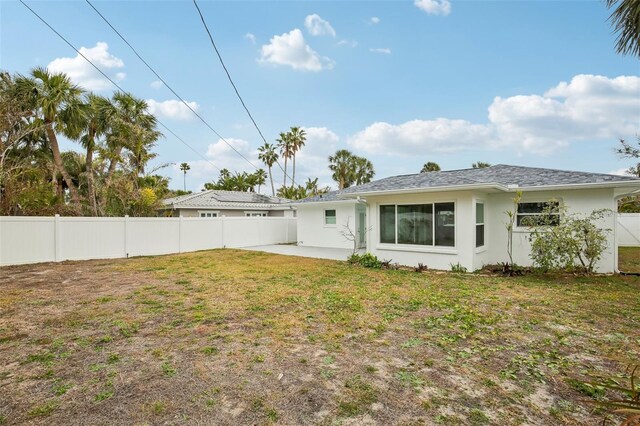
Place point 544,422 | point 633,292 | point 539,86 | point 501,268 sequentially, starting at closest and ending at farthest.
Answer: point 544,422 → point 633,292 → point 501,268 → point 539,86

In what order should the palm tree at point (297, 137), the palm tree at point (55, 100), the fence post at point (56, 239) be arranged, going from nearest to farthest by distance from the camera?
the fence post at point (56, 239), the palm tree at point (55, 100), the palm tree at point (297, 137)

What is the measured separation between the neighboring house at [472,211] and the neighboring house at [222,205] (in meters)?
8.81

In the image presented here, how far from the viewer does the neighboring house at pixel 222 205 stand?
20.8 metres

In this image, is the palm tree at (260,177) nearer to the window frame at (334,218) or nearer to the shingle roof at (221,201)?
the shingle roof at (221,201)

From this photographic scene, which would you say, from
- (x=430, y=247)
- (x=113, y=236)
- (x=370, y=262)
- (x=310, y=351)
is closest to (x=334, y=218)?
(x=370, y=262)

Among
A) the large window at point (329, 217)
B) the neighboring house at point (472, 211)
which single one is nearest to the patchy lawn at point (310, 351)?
the neighboring house at point (472, 211)

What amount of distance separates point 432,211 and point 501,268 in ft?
9.02

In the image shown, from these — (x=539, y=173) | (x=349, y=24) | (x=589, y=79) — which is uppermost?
(x=349, y=24)

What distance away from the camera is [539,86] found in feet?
44.9

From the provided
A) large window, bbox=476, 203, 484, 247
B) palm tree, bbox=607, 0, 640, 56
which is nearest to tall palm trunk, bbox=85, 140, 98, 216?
large window, bbox=476, 203, 484, 247

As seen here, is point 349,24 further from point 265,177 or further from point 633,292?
point 265,177

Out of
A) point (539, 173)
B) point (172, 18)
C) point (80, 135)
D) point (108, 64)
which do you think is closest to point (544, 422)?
point (539, 173)

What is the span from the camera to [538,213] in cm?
995

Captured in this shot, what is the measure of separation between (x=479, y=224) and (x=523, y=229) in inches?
61.0
